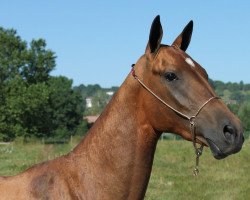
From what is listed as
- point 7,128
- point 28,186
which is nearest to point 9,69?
point 7,128

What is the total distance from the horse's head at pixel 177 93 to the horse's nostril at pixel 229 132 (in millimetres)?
74

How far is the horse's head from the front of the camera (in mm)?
3967

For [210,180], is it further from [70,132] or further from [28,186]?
[70,132]

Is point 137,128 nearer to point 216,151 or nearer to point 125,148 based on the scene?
point 125,148

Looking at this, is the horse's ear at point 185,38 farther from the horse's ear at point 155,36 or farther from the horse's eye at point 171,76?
the horse's eye at point 171,76

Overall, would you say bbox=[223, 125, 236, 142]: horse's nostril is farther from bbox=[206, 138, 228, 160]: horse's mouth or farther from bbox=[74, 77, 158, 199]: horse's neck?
bbox=[74, 77, 158, 199]: horse's neck

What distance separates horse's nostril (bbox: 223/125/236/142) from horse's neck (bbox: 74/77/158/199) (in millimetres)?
634

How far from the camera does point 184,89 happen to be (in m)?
4.10

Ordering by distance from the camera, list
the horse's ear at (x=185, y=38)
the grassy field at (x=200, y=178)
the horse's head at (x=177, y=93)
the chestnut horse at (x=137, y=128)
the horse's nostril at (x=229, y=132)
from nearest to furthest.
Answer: the horse's nostril at (x=229, y=132) → the horse's head at (x=177, y=93) → the chestnut horse at (x=137, y=128) → the horse's ear at (x=185, y=38) → the grassy field at (x=200, y=178)

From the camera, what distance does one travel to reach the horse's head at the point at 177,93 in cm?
397

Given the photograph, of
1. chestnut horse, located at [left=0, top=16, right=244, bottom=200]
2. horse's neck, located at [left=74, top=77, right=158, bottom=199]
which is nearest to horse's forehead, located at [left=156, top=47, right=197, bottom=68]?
chestnut horse, located at [left=0, top=16, right=244, bottom=200]

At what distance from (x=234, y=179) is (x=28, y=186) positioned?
1679 cm

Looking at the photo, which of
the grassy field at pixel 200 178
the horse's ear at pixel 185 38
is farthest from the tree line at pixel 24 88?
the horse's ear at pixel 185 38

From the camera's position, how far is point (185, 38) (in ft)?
15.2
